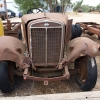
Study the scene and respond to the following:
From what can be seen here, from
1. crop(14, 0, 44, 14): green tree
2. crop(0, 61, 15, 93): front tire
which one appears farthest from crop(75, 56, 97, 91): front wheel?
crop(14, 0, 44, 14): green tree

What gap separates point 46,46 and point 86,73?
37.6 inches

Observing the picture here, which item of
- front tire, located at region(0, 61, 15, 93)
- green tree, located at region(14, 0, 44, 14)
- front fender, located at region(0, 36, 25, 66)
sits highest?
green tree, located at region(14, 0, 44, 14)

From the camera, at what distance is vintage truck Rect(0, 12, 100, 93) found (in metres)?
3.32

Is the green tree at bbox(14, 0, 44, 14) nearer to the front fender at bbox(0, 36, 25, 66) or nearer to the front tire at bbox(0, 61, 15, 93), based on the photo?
the front fender at bbox(0, 36, 25, 66)

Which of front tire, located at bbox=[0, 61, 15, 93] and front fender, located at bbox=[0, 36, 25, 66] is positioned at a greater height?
front fender, located at bbox=[0, 36, 25, 66]

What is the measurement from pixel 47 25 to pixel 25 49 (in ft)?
2.91

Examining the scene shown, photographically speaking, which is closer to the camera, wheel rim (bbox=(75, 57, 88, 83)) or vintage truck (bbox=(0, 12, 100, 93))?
vintage truck (bbox=(0, 12, 100, 93))

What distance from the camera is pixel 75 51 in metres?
3.49

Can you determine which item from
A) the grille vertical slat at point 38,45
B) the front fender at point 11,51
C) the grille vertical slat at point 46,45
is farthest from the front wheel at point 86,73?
the front fender at point 11,51

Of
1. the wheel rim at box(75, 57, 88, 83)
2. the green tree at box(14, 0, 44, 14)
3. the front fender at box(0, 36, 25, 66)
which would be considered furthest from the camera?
the green tree at box(14, 0, 44, 14)

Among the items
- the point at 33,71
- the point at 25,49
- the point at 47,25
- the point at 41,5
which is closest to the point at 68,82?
the point at 33,71

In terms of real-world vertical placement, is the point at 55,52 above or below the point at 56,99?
above

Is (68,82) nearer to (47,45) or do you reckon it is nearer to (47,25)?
(47,45)

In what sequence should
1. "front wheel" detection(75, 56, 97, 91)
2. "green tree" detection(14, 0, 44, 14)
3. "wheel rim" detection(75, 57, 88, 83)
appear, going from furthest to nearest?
"green tree" detection(14, 0, 44, 14) < "wheel rim" detection(75, 57, 88, 83) < "front wheel" detection(75, 56, 97, 91)
